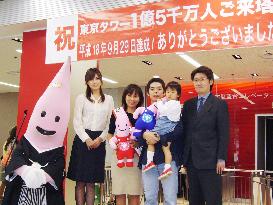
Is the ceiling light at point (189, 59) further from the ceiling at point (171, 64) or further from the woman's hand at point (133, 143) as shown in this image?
the woman's hand at point (133, 143)

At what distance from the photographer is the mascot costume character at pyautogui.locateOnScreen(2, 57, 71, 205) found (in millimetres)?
3625

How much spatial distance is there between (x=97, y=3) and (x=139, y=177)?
2218mm

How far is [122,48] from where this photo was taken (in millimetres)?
4113

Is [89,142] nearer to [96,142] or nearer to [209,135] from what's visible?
[96,142]

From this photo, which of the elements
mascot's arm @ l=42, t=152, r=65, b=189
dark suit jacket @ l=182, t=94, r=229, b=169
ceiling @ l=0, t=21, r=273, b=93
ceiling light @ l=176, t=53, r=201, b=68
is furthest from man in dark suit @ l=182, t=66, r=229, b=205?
ceiling light @ l=176, t=53, r=201, b=68

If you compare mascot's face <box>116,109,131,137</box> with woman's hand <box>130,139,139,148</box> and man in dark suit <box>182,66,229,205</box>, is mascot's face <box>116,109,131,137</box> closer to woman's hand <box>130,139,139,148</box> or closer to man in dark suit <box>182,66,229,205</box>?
woman's hand <box>130,139,139,148</box>

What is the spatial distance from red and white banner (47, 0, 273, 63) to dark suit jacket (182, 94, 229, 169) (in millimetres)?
833

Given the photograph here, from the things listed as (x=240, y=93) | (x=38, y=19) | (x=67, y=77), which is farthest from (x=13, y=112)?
(x=67, y=77)

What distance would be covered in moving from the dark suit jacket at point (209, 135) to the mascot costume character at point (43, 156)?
4.35ft

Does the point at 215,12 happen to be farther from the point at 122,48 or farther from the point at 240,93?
the point at 240,93

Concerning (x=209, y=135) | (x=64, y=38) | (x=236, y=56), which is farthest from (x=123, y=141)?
(x=236, y=56)

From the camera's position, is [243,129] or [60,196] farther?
[243,129]

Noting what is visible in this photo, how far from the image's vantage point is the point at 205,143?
3.04 meters

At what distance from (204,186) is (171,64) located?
18.4 ft
